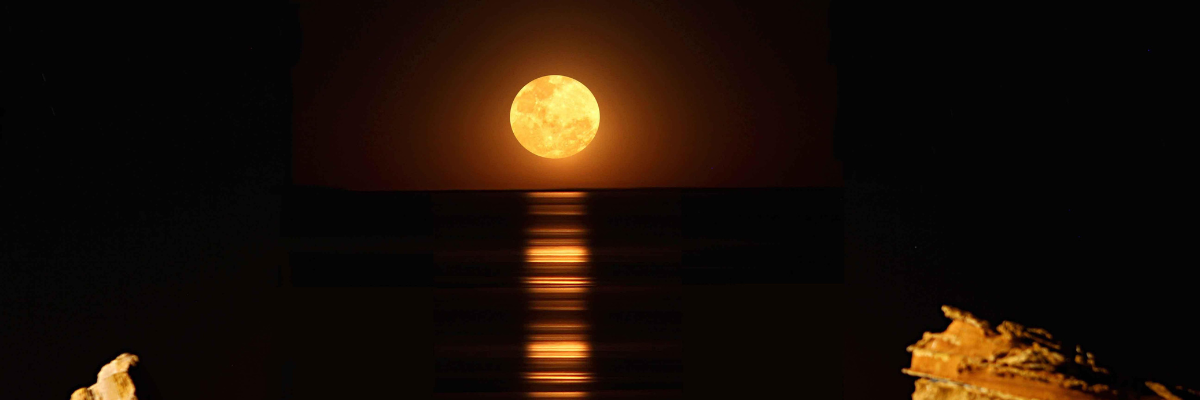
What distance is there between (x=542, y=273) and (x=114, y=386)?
1321mm

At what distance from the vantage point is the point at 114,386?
3.15ft

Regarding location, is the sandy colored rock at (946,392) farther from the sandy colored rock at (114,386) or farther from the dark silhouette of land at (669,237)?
the dark silhouette of land at (669,237)

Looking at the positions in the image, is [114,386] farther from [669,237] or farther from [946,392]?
[669,237]

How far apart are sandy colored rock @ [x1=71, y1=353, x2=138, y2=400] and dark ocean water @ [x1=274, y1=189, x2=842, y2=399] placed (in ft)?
3.82

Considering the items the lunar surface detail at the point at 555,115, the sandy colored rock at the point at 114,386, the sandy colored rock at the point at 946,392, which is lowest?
the sandy colored rock at the point at 114,386

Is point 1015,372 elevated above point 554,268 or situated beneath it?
situated beneath

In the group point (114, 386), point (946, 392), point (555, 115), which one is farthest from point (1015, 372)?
point (555, 115)

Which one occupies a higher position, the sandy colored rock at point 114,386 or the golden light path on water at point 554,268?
the golden light path on water at point 554,268

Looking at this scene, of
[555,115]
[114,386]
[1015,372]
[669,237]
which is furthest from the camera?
[555,115]

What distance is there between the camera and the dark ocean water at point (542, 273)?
2.16m

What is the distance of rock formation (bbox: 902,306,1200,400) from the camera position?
767 mm

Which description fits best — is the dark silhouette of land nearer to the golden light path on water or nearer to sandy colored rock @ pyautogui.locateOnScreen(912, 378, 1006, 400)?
the golden light path on water

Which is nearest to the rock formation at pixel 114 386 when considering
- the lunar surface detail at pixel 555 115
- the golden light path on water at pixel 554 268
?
the golden light path on water at pixel 554 268

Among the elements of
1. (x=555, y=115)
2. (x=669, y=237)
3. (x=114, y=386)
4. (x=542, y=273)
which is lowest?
(x=114, y=386)
